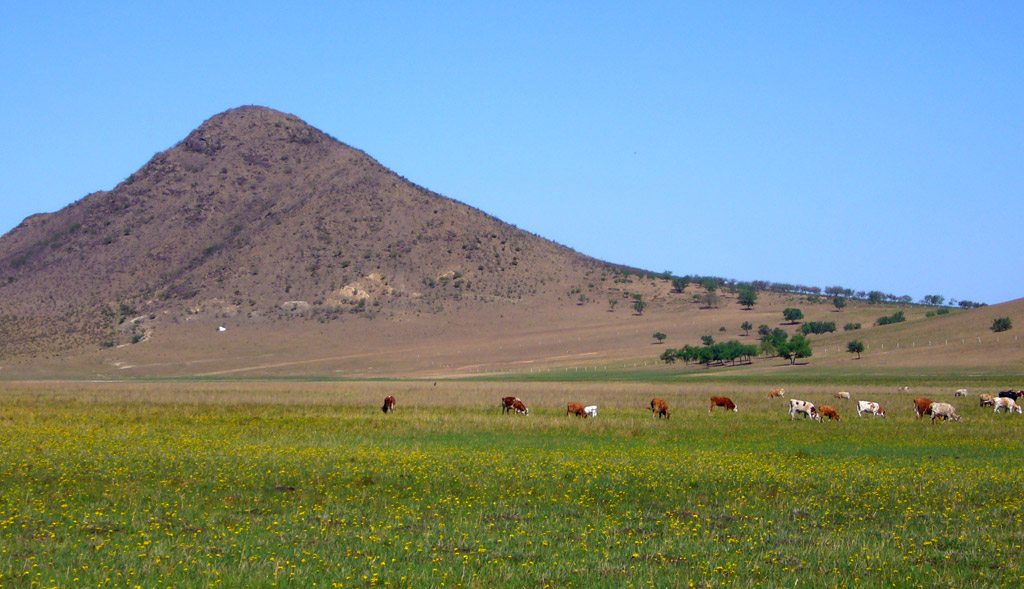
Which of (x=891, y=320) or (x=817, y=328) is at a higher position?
(x=891, y=320)

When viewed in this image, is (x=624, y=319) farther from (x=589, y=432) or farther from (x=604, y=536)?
(x=604, y=536)

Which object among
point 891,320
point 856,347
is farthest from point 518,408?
point 891,320

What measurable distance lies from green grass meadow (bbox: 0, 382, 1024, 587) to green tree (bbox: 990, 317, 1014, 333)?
199ft

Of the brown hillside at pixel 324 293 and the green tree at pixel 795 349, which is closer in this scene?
the green tree at pixel 795 349

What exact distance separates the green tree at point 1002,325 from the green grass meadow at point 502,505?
6055 centimetres

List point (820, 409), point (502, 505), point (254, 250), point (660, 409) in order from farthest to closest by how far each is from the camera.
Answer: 1. point (254, 250)
2. point (660, 409)
3. point (820, 409)
4. point (502, 505)

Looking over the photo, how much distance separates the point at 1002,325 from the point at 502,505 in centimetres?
8168

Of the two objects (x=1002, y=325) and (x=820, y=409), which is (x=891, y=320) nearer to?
(x=1002, y=325)

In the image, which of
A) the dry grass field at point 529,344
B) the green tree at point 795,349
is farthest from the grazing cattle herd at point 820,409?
the green tree at point 795,349

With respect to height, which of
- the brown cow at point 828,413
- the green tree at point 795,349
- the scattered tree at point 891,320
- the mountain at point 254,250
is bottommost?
the brown cow at point 828,413

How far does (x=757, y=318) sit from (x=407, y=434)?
103734mm

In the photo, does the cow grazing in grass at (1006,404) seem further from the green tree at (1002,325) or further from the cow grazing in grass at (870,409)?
the green tree at (1002,325)

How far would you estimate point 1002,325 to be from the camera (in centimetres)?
8231

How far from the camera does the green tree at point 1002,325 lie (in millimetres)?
81875
